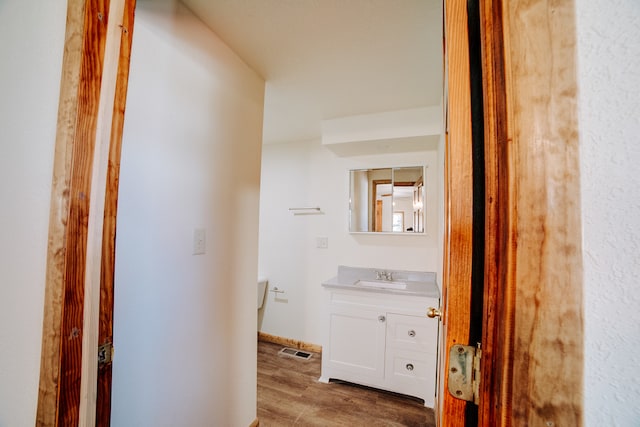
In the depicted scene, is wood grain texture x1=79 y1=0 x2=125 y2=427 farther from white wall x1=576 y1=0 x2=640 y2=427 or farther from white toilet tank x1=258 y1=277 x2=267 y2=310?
white toilet tank x1=258 y1=277 x2=267 y2=310

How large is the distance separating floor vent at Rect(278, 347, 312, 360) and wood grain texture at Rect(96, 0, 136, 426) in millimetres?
2274

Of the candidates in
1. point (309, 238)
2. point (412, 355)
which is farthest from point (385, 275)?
point (309, 238)

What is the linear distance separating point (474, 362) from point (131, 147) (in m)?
1.25

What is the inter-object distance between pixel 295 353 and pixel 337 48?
2732mm

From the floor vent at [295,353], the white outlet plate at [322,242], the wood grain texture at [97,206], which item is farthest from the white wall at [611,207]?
the floor vent at [295,353]

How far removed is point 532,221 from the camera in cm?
33

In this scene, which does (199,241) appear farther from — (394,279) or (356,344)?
(394,279)

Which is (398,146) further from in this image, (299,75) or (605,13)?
(605,13)

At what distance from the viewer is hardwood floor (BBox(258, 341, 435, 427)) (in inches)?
72.1

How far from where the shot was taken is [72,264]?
61 cm

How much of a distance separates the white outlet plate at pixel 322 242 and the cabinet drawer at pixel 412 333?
1000 millimetres

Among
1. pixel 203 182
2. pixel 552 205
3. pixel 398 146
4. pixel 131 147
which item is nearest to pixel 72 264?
pixel 131 147

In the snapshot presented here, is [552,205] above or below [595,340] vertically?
above

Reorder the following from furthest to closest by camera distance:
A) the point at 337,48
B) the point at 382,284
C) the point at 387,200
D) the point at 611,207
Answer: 1. the point at 387,200
2. the point at 382,284
3. the point at 337,48
4. the point at 611,207
